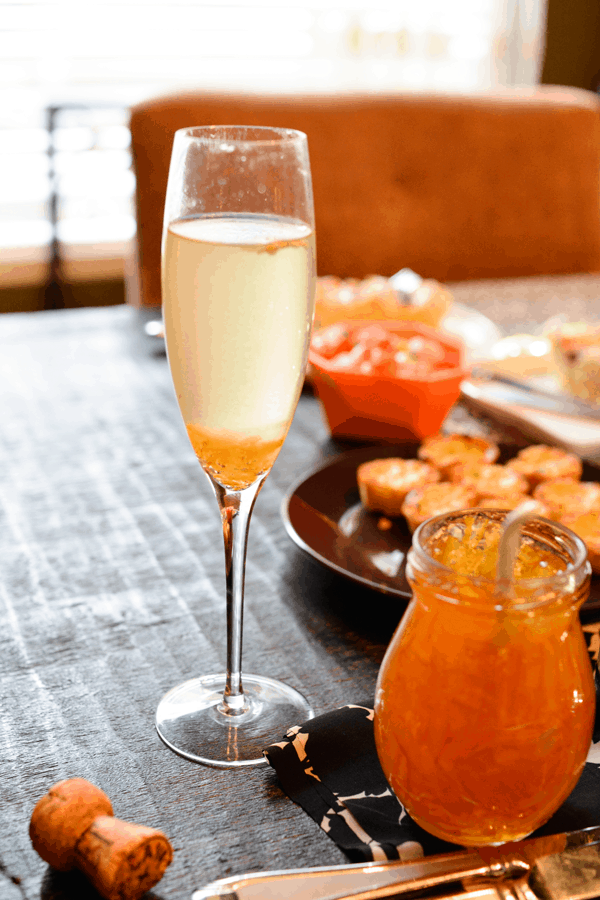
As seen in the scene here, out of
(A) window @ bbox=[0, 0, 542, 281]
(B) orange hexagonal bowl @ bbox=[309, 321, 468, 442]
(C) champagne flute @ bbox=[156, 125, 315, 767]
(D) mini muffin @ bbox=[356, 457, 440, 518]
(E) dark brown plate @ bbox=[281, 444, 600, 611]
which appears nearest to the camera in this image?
(C) champagne flute @ bbox=[156, 125, 315, 767]

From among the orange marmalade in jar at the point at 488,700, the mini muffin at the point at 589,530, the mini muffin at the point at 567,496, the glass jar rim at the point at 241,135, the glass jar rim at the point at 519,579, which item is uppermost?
the glass jar rim at the point at 241,135

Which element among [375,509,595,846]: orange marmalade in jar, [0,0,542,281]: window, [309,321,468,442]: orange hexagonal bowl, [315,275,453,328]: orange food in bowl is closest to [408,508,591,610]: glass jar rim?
[375,509,595,846]: orange marmalade in jar

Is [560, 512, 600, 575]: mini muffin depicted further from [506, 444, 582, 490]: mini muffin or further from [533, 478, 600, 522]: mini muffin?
[506, 444, 582, 490]: mini muffin

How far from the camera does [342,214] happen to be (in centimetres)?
230

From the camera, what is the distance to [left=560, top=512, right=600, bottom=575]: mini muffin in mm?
783

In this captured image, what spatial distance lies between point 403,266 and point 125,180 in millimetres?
1796

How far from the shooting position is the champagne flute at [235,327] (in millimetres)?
571

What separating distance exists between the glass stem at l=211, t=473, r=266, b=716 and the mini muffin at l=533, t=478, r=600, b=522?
1.11 ft

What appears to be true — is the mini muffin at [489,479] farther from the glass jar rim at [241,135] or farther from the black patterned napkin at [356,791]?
the glass jar rim at [241,135]

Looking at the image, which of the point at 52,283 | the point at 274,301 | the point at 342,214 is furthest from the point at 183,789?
the point at 52,283

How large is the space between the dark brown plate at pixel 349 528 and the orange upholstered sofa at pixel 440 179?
1268mm

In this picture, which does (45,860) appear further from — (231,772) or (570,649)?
(570,649)

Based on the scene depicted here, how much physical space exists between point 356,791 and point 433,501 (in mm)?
370

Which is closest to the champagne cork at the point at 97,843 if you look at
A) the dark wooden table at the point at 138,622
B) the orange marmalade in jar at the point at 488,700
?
the dark wooden table at the point at 138,622
